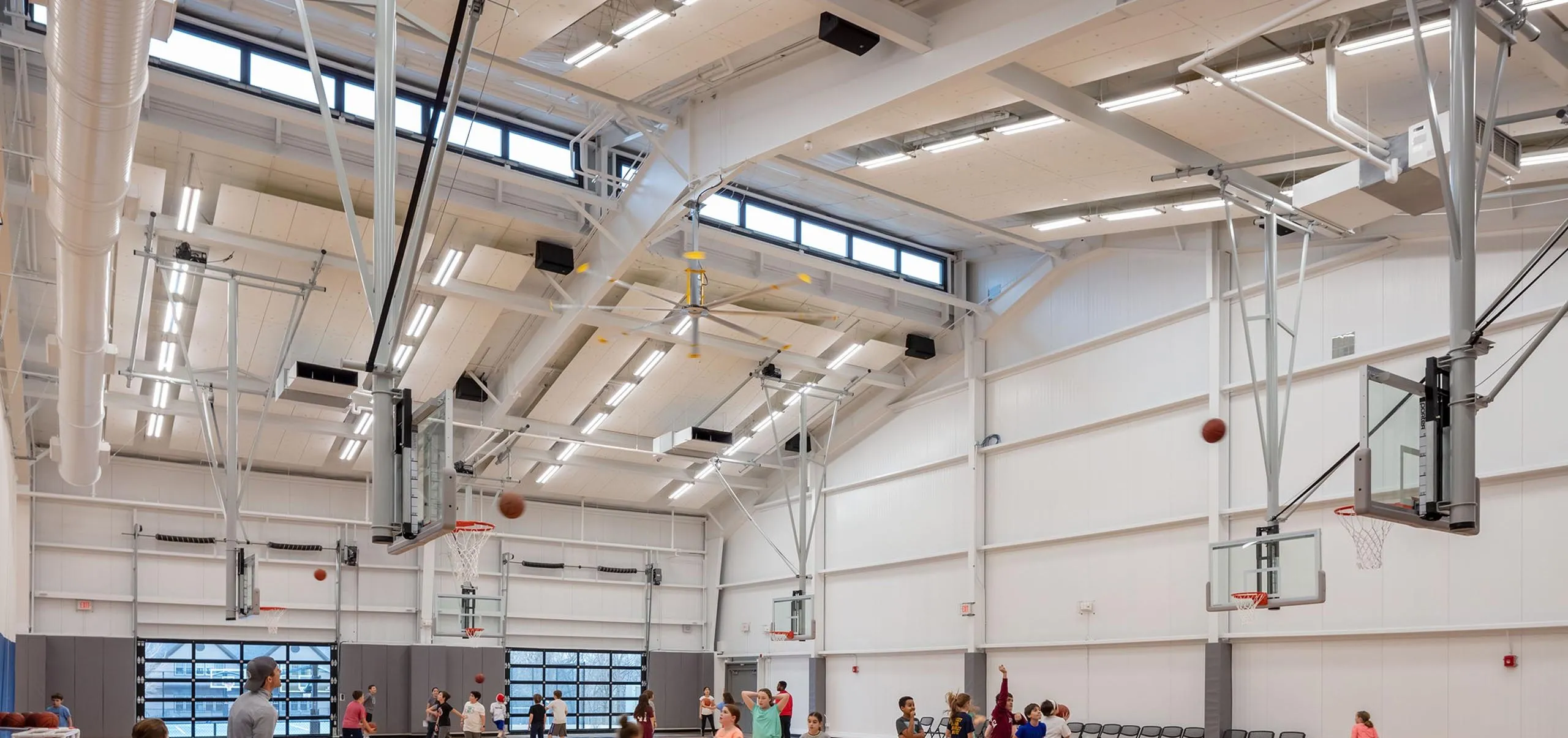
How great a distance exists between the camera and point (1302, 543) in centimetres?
1516

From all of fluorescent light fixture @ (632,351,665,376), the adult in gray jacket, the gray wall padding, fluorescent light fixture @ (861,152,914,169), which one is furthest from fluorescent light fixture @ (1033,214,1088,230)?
the gray wall padding

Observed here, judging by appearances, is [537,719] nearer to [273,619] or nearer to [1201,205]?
[273,619]

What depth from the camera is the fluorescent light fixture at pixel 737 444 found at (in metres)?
27.7

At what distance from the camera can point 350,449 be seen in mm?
25844

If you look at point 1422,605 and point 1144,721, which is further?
point 1144,721

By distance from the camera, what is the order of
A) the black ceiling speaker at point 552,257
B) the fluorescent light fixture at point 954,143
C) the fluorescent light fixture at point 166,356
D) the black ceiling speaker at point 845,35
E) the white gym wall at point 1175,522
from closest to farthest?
the black ceiling speaker at point 845,35, the fluorescent light fixture at point 954,143, the white gym wall at point 1175,522, the black ceiling speaker at point 552,257, the fluorescent light fixture at point 166,356

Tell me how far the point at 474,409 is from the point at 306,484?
431cm

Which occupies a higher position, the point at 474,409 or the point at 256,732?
the point at 474,409

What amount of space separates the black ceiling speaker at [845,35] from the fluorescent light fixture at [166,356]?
13.9m

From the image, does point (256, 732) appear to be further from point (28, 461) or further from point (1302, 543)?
point (28, 461)

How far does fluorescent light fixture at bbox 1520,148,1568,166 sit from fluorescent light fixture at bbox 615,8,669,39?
9.53m

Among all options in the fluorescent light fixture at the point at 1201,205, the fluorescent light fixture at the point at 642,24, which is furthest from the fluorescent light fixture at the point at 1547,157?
the fluorescent light fixture at the point at 642,24

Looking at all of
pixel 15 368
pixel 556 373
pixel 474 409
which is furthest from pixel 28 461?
pixel 556 373

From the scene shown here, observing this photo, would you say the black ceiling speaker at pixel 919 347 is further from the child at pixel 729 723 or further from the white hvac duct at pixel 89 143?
the child at pixel 729 723
